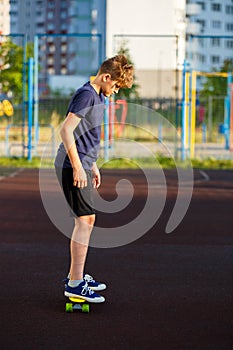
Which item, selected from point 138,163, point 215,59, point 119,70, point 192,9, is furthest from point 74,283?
point 215,59

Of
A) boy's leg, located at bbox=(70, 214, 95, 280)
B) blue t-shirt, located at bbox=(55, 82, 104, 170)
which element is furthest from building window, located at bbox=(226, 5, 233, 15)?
boy's leg, located at bbox=(70, 214, 95, 280)

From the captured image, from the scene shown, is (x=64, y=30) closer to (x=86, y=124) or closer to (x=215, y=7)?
(x=215, y=7)

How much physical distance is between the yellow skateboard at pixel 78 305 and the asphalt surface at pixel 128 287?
6cm

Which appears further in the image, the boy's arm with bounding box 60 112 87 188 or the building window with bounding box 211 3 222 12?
the building window with bounding box 211 3 222 12

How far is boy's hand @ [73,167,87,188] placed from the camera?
674 centimetres

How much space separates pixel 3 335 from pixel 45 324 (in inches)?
17.4

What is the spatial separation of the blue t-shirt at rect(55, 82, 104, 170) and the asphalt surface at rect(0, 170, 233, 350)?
110 cm

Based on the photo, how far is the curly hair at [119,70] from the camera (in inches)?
270

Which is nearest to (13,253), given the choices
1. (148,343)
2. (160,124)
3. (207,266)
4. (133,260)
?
(133,260)

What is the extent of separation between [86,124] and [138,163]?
16.7m

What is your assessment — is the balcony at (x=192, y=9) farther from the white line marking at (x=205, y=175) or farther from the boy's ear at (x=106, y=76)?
the boy's ear at (x=106, y=76)

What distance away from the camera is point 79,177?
6750mm

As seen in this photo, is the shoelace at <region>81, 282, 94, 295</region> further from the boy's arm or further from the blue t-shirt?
the blue t-shirt

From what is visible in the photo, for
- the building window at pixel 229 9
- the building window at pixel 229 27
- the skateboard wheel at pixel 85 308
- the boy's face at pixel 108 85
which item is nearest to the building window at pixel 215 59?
the building window at pixel 229 27
